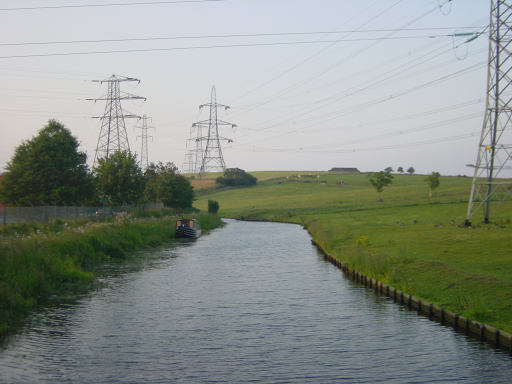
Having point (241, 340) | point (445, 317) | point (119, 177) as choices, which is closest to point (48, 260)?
point (241, 340)

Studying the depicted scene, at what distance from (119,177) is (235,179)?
114878 mm

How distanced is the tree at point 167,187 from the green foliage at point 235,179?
83668mm

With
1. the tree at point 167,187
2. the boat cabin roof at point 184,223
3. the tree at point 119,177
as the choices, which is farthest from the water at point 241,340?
the tree at point 167,187

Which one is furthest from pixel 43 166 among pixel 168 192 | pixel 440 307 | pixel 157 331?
pixel 440 307

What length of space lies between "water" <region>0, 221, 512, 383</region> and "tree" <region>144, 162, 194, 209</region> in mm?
62026

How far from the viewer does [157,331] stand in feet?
66.2

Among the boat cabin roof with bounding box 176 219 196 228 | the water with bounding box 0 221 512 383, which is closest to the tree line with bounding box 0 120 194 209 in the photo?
the boat cabin roof with bounding box 176 219 196 228

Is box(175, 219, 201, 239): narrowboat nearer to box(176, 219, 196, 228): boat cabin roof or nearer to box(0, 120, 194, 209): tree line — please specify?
box(176, 219, 196, 228): boat cabin roof

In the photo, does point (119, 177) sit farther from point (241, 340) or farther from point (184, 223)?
point (241, 340)

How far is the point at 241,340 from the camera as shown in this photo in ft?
62.2

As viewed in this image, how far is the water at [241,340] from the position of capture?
50.4 feet

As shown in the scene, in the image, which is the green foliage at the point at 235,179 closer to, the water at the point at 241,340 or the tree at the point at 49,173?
the tree at the point at 49,173

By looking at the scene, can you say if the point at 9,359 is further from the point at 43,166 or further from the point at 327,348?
the point at 43,166

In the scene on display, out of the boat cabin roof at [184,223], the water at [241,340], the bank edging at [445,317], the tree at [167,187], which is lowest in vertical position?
the water at [241,340]
